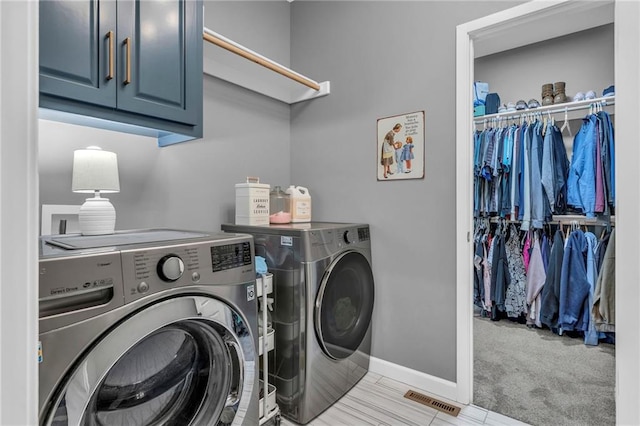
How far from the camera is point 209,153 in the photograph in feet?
6.70

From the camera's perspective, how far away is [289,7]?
2596 millimetres

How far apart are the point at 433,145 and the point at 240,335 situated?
4.84 feet

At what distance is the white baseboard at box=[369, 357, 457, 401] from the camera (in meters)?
1.87

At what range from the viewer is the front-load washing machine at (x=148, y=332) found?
802mm

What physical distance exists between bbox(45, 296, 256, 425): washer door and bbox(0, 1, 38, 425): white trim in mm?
526

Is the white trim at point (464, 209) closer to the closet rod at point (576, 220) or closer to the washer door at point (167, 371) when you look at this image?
the washer door at point (167, 371)

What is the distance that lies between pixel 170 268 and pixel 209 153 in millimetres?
1193

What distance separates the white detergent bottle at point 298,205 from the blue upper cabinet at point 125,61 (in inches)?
31.5

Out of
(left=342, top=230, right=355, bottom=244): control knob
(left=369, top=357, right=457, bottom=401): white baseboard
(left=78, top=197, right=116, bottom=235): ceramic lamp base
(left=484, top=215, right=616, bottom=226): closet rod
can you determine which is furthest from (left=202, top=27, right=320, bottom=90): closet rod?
(left=484, top=215, right=616, bottom=226): closet rod

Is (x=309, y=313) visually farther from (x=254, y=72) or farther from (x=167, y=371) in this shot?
(x=254, y=72)

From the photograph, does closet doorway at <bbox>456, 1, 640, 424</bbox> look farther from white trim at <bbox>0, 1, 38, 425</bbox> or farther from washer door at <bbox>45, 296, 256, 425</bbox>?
washer door at <bbox>45, 296, 256, 425</bbox>

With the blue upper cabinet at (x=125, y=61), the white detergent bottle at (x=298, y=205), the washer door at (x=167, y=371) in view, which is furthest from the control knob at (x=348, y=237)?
the blue upper cabinet at (x=125, y=61)
